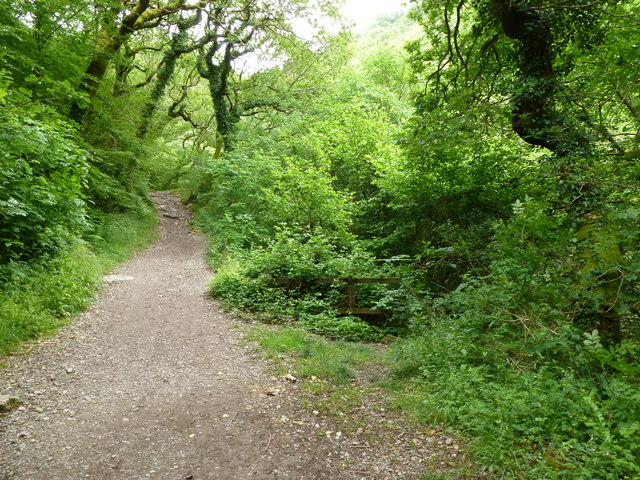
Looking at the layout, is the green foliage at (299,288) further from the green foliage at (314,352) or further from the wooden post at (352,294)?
the green foliage at (314,352)

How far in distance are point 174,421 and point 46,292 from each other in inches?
192

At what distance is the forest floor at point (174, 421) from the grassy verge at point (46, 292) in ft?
1.04

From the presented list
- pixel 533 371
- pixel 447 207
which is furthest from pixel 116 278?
pixel 533 371

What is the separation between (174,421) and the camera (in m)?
4.36

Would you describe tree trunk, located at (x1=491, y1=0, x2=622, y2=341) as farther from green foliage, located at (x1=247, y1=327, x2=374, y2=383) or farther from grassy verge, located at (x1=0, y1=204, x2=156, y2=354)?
grassy verge, located at (x1=0, y1=204, x2=156, y2=354)

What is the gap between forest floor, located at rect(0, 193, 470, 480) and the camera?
3.53 m

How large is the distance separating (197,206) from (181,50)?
875 cm

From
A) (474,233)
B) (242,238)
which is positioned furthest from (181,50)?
(474,233)

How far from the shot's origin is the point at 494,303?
4.55 meters

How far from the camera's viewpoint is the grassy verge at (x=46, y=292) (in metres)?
6.09

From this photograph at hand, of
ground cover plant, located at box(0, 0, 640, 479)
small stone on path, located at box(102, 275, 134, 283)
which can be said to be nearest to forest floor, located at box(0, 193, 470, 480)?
ground cover plant, located at box(0, 0, 640, 479)

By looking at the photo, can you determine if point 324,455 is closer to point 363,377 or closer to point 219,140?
point 363,377

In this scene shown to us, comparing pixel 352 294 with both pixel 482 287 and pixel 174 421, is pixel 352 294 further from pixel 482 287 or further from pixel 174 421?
pixel 174 421

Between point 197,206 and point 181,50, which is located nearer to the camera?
point 181,50
